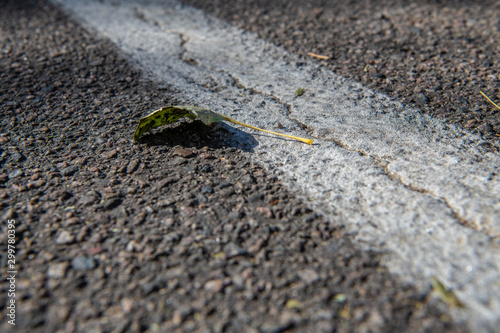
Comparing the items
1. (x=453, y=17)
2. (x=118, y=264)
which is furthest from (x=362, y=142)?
(x=453, y=17)

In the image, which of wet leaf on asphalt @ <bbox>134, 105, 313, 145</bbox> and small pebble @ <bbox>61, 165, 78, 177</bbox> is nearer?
small pebble @ <bbox>61, 165, 78, 177</bbox>

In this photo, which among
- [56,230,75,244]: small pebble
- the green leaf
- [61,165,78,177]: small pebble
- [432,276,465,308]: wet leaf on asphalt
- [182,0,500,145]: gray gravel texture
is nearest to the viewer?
[432,276,465,308]: wet leaf on asphalt

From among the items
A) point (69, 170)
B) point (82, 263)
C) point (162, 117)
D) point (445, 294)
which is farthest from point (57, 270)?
point (445, 294)

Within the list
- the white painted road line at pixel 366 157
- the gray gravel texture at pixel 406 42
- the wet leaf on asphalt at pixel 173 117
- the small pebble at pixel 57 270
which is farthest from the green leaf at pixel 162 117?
the gray gravel texture at pixel 406 42

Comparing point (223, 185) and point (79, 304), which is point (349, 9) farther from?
point (79, 304)

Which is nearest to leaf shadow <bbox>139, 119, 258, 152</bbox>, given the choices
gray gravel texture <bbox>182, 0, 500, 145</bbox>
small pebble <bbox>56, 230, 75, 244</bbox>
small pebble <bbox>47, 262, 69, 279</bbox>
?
small pebble <bbox>56, 230, 75, 244</bbox>

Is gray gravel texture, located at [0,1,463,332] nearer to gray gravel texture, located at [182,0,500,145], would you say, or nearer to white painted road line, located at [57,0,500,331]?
white painted road line, located at [57,0,500,331]

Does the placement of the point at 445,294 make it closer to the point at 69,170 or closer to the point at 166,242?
the point at 166,242
